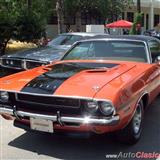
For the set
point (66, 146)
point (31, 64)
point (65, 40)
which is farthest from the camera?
point (65, 40)

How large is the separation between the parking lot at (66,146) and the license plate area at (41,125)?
24cm

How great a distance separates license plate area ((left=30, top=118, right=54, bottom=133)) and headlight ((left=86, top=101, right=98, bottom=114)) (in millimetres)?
510

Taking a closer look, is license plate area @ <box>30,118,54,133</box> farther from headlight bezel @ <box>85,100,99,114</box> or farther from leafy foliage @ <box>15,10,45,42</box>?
leafy foliage @ <box>15,10,45,42</box>

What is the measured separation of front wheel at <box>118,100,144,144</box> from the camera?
5238 millimetres

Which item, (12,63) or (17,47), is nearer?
(12,63)

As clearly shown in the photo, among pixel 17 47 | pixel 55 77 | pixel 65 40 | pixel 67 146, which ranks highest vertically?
pixel 55 77

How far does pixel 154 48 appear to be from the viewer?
7430 mm

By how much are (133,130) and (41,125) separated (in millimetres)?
1250

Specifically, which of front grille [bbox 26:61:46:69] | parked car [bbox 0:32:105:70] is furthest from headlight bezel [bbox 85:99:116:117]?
front grille [bbox 26:61:46:69]

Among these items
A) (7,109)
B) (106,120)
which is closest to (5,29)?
(7,109)

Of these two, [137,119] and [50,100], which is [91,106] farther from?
[137,119]

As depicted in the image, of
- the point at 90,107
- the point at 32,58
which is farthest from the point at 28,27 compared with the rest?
the point at 90,107

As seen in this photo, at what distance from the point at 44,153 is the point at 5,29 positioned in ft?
29.9

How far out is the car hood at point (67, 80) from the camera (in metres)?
4.92
